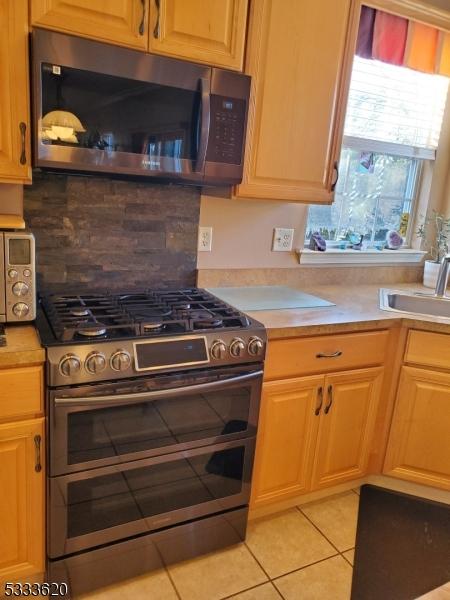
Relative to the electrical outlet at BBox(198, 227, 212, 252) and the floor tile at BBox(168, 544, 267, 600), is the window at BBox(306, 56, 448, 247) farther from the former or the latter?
the floor tile at BBox(168, 544, 267, 600)

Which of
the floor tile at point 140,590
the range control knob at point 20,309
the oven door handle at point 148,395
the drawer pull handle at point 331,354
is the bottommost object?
the floor tile at point 140,590

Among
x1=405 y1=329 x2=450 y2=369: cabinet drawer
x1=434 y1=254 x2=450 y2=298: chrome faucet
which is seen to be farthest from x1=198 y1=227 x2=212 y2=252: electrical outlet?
x1=434 y1=254 x2=450 y2=298: chrome faucet

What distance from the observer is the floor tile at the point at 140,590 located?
164 centimetres

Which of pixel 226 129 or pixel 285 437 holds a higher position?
pixel 226 129

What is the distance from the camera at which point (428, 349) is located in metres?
2.07

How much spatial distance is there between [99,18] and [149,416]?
131cm

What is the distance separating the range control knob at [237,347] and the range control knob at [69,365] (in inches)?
20.5

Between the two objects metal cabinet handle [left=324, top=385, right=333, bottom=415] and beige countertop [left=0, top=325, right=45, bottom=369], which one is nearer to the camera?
beige countertop [left=0, top=325, right=45, bottom=369]

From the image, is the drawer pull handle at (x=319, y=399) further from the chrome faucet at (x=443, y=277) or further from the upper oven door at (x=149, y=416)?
Answer: the chrome faucet at (x=443, y=277)

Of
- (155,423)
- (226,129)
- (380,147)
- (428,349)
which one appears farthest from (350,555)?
(380,147)

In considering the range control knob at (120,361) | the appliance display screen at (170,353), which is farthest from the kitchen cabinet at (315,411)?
the range control knob at (120,361)

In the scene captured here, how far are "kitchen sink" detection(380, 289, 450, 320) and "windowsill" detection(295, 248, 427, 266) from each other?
0.24 meters

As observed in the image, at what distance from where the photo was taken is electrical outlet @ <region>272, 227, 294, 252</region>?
7.91 feet

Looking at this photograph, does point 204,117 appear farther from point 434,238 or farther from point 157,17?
point 434,238
